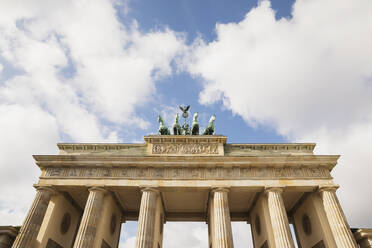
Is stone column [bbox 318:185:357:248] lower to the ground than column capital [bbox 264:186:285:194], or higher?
lower

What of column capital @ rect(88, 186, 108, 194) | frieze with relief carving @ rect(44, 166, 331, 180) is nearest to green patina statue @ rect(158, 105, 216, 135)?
frieze with relief carving @ rect(44, 166, 331, 180)

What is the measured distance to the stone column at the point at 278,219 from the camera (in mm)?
16788

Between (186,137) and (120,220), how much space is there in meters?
10.4

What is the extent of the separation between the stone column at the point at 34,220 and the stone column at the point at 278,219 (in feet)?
55.2

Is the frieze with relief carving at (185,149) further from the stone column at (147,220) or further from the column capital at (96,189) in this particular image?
the column capital at (96,189)

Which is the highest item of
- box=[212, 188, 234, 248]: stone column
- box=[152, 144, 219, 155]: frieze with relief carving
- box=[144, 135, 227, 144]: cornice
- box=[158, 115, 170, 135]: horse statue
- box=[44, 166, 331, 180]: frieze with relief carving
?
box=[158, 115, 170, 135]: horse statue

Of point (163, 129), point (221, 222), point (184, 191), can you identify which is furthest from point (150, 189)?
point (163, 129)

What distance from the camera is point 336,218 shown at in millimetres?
17594

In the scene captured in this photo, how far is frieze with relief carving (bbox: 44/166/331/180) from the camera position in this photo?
19.8 meters

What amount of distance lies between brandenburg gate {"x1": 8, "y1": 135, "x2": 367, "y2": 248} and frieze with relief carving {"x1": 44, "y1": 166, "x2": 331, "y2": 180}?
3.1 inches

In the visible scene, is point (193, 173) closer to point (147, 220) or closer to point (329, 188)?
point (147, 220)

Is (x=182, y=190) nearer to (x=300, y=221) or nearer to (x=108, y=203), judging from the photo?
(x=108, y=203)

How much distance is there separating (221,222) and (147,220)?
17.3 feet

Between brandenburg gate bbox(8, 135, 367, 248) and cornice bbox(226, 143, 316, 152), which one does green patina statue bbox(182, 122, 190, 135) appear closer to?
brandenburg gate bbox(8, 135, 367, 248)
